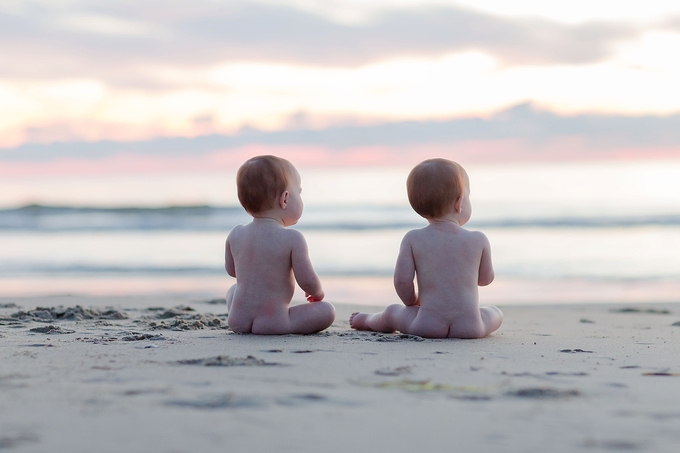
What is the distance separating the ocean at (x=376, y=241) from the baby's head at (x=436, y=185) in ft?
11.6

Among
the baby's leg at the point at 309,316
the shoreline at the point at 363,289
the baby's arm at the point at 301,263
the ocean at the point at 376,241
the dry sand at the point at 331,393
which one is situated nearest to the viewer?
the dry sand at the point at 331,393

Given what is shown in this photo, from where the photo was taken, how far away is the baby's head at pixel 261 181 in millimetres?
4012

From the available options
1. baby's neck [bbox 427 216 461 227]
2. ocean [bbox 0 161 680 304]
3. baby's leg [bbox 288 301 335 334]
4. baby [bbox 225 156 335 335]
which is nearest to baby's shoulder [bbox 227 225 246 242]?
baby [bbox 225 156 335 335]

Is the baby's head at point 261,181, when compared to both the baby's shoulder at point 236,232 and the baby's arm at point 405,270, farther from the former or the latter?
the baby's arm at point 405,270

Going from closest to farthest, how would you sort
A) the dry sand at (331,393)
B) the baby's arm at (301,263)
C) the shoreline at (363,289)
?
the dry sand at (331,393) → the baby's arm at (301,263) → the shoreline at (363,289)

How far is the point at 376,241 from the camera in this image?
49.9 feet

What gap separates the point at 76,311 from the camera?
5.09 metres

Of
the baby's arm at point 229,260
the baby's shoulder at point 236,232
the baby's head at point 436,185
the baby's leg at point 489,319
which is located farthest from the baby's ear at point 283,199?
the baby's leg at point 489,319

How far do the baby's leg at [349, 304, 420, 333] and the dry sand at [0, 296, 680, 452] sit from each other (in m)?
0.10

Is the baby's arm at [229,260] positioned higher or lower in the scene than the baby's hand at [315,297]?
higher

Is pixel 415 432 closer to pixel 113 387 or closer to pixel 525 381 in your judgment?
pixel 525 381

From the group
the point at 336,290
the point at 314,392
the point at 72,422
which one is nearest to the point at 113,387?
the point at 72,422

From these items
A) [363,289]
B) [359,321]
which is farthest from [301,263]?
[363,289]

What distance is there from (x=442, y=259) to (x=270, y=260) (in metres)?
0.93
